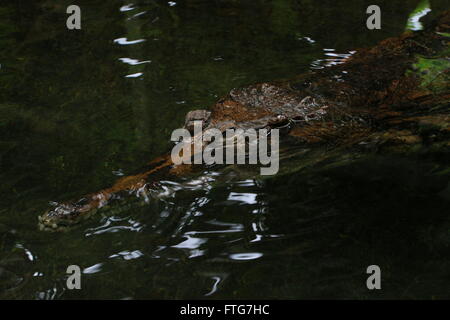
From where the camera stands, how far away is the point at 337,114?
3.26 meters

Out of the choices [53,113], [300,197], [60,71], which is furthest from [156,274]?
[60,71]

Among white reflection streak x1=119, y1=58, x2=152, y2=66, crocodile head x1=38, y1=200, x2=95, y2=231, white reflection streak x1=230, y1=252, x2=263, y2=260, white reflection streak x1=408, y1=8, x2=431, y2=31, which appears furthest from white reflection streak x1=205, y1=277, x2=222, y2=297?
white reflection streak x1=408, y1=8, x2=431, y2=31

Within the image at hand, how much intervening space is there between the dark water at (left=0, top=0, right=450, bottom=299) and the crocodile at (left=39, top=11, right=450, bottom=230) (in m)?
0.14

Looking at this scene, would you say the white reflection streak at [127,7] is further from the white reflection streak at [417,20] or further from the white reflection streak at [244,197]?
the white reflection streak at [244,197]

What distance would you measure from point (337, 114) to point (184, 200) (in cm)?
110

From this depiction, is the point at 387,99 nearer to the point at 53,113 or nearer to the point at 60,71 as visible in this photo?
the point at 53,113

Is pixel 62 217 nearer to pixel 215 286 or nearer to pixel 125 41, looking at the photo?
pixel 215 286

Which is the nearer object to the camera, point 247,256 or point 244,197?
point 247,256

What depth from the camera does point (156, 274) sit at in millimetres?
2721

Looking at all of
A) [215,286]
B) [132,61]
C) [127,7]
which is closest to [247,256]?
[215,286]

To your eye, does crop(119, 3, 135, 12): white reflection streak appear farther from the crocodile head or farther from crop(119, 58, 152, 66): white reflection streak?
the crocodile head

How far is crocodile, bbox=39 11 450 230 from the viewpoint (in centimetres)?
312

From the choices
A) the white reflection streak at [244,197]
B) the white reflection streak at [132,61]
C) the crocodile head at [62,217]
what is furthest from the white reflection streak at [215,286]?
the white reflection streak at [132,61]

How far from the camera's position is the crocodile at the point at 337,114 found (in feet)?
10.2
